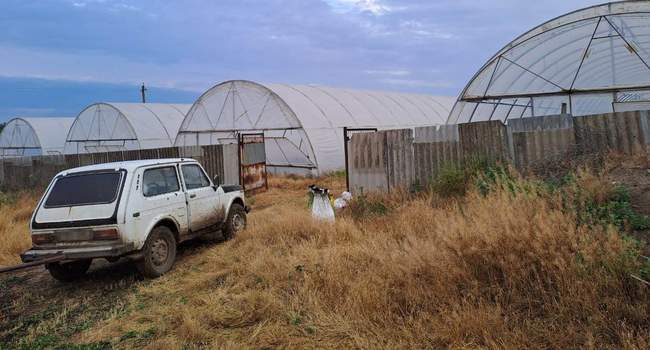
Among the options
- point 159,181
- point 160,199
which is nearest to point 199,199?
point 159,181

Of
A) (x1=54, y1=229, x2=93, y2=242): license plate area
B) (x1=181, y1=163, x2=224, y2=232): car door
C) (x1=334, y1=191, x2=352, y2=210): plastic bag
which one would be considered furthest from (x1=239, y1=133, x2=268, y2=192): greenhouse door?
(x1=54, y1=229, x2=93, y2=242): license plate area

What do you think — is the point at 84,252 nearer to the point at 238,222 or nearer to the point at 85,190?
the point at 85,190

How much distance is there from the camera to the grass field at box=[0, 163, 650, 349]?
3758 millimetres

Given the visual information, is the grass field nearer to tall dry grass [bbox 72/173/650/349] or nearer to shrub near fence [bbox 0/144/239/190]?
tall dry grass [bbox 72/173/650/349]

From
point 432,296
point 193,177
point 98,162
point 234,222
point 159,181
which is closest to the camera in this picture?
point 432,296

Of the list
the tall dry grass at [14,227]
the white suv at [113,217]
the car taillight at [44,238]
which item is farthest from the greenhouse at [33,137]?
the car taillight at [44,238]

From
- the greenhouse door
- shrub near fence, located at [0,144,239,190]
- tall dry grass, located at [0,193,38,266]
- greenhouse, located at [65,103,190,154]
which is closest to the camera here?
tall dry grass, located at [0,193,38,266]

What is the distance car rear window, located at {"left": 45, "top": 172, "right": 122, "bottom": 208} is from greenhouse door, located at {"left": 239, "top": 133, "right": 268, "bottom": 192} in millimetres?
8952

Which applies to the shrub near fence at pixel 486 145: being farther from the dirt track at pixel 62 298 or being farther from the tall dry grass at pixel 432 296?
the dirt track at pixel 62 298

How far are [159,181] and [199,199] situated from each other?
956 mm

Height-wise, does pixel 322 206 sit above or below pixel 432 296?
above

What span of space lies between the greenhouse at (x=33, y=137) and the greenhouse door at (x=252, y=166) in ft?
67.9

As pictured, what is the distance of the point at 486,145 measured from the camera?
9.52 metres

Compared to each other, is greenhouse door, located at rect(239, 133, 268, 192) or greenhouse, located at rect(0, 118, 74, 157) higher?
greenhouse, located at rect(0, 118, 74, 157)
